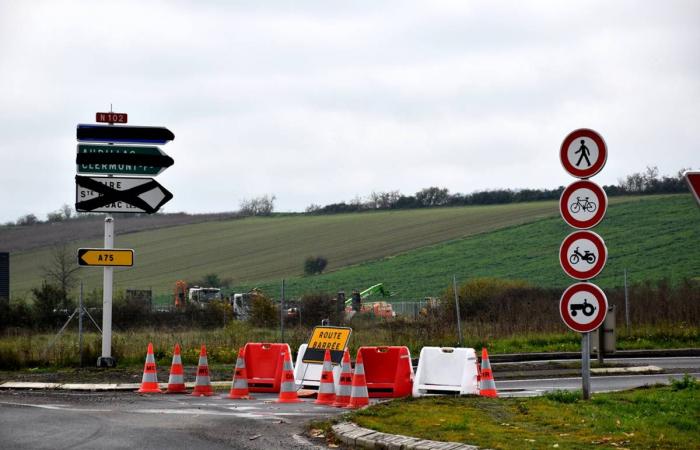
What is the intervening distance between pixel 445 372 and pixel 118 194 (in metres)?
8.67

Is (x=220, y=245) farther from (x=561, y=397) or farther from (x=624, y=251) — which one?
(x=561, y=397)

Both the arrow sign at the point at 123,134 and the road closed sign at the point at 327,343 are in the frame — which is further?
the arrow sign at the point at 123,134

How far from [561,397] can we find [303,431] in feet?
11.7

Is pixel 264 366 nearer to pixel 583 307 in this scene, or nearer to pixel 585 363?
pixel 585 363

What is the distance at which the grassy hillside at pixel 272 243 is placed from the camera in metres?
78.2

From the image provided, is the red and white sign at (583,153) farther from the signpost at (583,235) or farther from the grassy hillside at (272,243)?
the grassy hillside at (272,243)

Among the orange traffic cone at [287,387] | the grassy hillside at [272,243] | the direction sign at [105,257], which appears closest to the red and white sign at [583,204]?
the orange traffic cone at [287,387]

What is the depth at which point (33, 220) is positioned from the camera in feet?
340

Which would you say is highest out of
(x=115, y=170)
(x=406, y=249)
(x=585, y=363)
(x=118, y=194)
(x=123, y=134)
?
(x=406, y=249)

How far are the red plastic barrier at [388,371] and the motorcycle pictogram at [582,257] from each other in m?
5.12

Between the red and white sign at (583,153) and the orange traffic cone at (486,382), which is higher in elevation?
the red and white sign at (583,153)

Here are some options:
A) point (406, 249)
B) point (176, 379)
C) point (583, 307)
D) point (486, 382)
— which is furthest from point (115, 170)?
point (406, 249)

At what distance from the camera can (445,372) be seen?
16797mm

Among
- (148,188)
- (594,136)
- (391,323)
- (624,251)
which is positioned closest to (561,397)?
(594,136)
